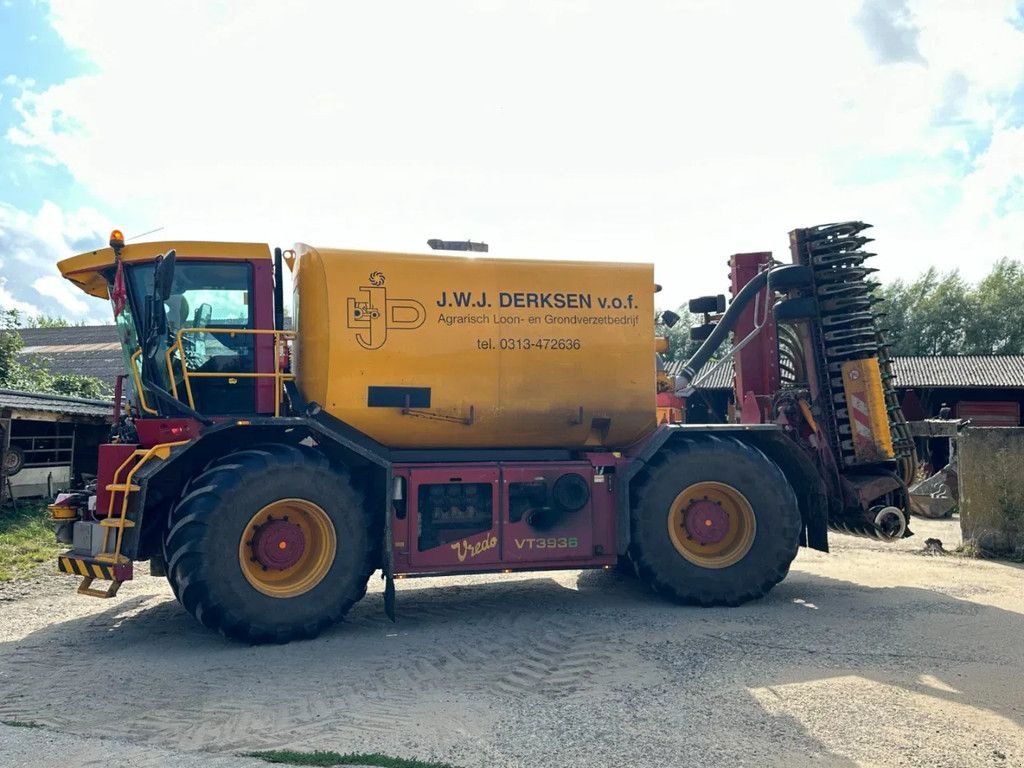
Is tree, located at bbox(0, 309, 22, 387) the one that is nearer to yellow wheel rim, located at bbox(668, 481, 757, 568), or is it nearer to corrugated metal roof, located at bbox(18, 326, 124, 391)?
corrugated metal roof, located at bbox(18, 326, 124, 391)

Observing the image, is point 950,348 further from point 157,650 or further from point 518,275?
point 157,650

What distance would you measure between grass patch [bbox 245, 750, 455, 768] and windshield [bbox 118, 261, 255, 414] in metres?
3.72

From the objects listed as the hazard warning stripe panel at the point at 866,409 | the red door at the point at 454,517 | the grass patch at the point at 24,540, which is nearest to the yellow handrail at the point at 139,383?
the red door at the point at 454,517

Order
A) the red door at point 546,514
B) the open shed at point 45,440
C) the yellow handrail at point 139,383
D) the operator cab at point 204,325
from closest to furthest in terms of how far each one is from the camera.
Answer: the operator cab at point 204,325
the yellow handrail at point 139,383
the red door at point 546,514
the open shed at point 45,440

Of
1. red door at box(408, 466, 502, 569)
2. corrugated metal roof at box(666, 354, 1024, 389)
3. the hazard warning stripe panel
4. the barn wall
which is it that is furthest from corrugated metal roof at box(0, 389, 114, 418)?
corrugated metal roof at box(666, 354, 1024, 389)

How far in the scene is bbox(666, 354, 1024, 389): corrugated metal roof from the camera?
27672mm

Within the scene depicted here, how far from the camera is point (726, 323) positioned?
10.2 meters

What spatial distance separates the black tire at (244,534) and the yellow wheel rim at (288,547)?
60 mm

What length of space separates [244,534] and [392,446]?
5.21 feet

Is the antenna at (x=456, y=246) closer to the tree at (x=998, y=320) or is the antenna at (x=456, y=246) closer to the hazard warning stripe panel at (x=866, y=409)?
the hazard warning stripe panel at (x=866, y=409)

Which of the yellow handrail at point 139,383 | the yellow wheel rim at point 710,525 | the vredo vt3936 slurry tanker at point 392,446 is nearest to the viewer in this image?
the vredo vt3936 slurry tanker at point 392,446

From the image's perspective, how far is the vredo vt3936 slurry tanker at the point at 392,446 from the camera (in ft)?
24.3

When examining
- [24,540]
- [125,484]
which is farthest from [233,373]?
[24,540]

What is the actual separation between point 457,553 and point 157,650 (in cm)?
259
